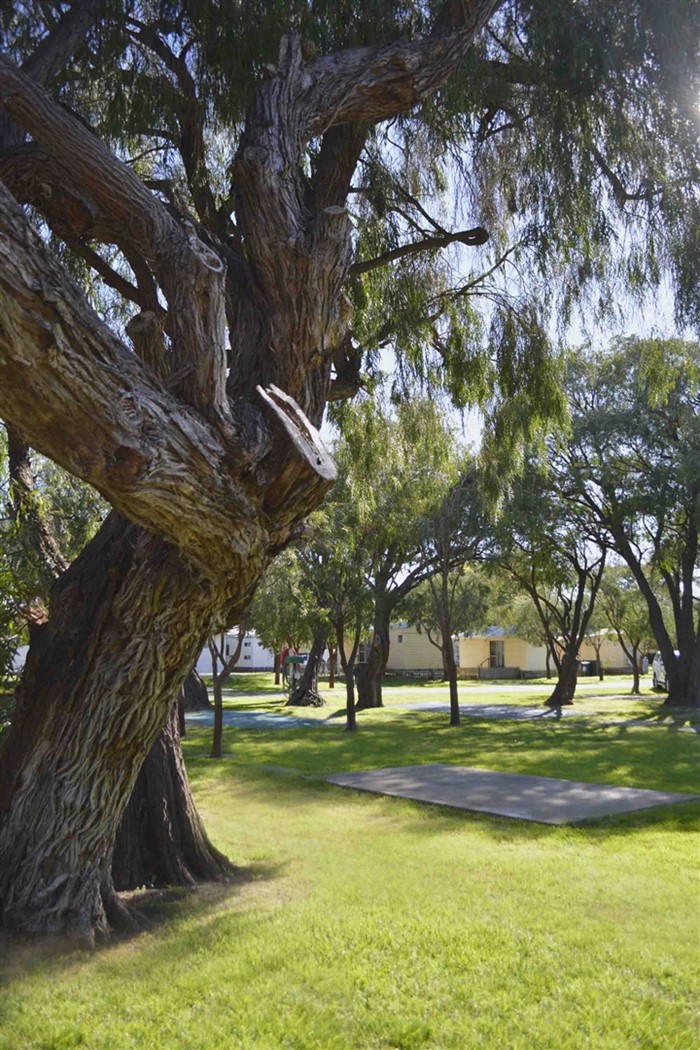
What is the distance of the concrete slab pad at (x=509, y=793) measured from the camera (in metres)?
9.12

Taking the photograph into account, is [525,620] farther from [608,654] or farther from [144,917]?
[144,917]

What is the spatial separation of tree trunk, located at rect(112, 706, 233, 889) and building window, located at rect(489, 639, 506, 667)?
5332cm

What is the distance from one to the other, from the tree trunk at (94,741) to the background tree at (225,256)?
12 mm

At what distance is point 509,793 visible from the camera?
33.9 ft

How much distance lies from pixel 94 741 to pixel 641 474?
20.6m

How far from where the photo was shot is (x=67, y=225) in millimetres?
5645

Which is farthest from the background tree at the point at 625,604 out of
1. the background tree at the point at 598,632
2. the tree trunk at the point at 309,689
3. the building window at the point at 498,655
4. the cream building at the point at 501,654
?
the tree trunk at the point at 309,689

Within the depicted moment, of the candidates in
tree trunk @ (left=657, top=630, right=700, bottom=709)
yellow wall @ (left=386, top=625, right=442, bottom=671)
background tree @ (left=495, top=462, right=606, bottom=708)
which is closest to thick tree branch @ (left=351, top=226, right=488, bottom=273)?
background tree @ (left=495, top=462, right=606, bottom=708)

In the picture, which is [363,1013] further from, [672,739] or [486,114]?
[672,739]

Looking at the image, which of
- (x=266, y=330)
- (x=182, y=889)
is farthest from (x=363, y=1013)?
(x=266, y=330)

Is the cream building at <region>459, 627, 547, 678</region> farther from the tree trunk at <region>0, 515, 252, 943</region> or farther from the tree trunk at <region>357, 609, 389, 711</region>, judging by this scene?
the tree trunk at <region>0, 515, 252, 943</region>

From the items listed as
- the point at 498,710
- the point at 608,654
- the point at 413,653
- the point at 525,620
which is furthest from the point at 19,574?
the point at 608,654

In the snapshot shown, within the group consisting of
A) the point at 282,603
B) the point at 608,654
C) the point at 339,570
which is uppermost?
the point at 339,570

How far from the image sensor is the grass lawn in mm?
3744
